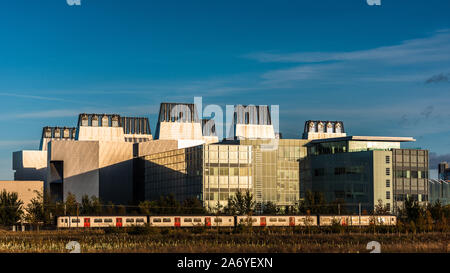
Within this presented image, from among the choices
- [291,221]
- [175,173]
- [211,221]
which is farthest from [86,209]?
[291,221]

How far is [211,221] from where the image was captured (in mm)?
104438

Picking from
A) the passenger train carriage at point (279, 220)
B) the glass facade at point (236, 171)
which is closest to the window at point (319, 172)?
the glass facade at point (236, 171)

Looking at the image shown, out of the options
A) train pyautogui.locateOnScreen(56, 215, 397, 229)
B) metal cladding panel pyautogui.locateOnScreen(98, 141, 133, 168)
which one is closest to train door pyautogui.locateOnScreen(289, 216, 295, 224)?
train pyautogui.locateOnScreen(56, 215, 397, 229)

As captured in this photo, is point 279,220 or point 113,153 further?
point 113,153

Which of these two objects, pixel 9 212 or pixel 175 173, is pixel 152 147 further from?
pixel 9 212

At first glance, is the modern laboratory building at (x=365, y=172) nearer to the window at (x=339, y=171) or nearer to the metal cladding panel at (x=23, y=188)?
the window at (x=339, y=171)

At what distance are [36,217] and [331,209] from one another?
53.8 meters

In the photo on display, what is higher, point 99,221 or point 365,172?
point 365,172

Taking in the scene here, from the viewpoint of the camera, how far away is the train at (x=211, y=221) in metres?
98.4

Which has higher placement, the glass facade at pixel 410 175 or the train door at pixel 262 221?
the glass facade at pixel 410 175

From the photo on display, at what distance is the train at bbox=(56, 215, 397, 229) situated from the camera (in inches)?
3873

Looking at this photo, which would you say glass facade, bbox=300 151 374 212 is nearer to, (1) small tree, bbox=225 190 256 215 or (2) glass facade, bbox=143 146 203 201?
(1) small tree, bbox=225 190 256 215
